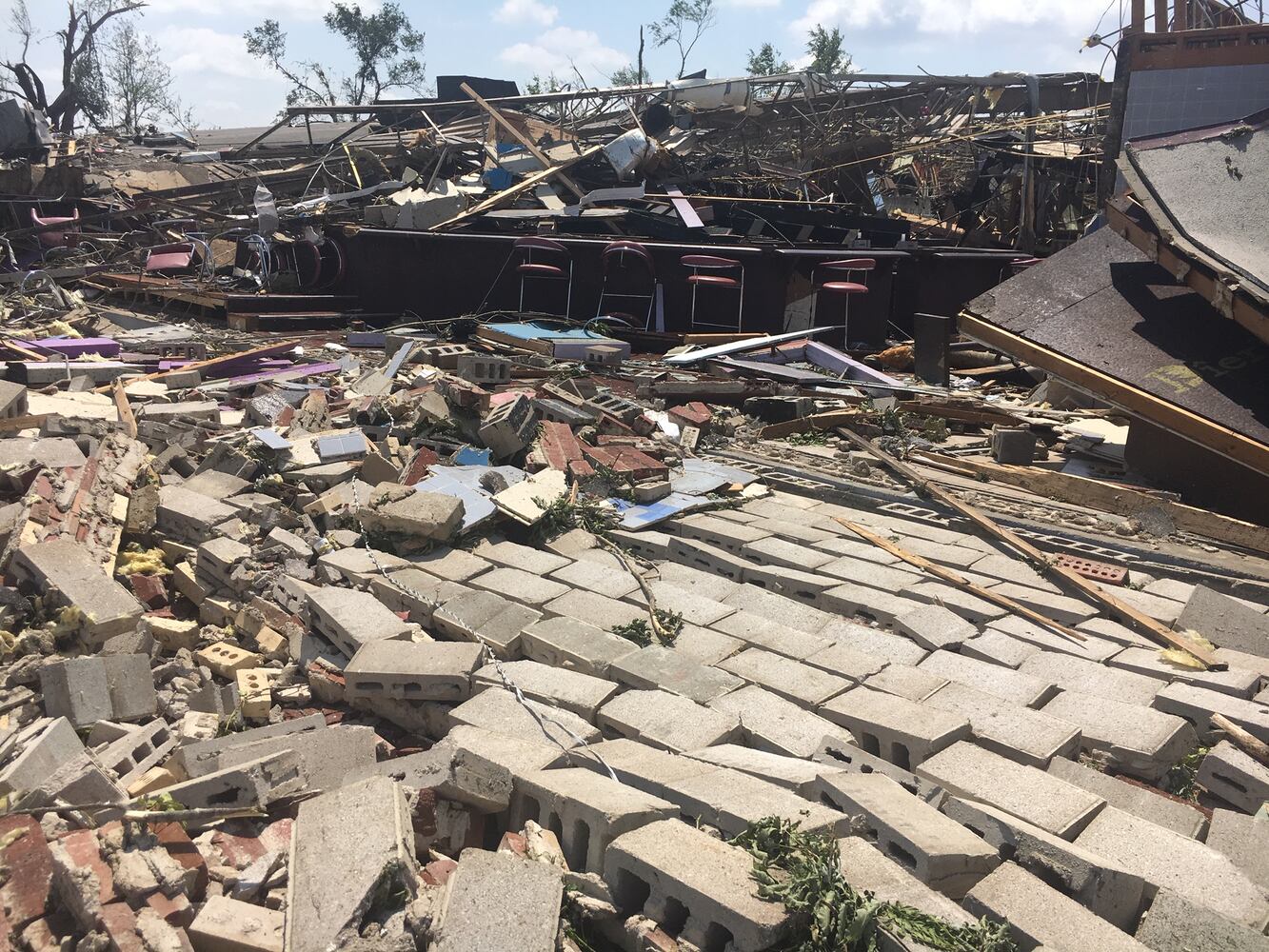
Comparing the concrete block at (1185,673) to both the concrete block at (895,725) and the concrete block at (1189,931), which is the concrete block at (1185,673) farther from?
the concrete block at (1189,931)

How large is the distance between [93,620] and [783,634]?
132 inches

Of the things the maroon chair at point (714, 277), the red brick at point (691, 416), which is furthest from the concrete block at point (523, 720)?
the maroon chair at point (714, 277)

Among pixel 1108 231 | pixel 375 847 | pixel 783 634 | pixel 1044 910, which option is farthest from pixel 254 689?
pixel 1108 231

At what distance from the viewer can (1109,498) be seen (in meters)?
7.25

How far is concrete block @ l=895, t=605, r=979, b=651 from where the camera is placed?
512 cm

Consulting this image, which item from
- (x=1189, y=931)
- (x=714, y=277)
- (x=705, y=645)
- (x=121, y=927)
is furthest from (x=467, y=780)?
(x=714, y=277)

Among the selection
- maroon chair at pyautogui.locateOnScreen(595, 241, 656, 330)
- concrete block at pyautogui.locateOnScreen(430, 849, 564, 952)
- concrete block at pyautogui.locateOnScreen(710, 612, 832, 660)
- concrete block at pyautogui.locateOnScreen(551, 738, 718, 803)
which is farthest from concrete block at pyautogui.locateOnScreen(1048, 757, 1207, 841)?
maroon chair at pyautogui.locateOnScreen(595, 241, 656, 330)

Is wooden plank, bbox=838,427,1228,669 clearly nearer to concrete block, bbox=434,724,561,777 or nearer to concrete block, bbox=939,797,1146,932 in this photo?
concrete block, bbox=939,797,1146,932

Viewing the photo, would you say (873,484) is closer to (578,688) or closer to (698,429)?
(698,429)

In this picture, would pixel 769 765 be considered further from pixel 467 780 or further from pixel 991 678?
pixel 991 678

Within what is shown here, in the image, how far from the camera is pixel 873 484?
25.5 ft

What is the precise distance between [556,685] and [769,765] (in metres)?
1.14

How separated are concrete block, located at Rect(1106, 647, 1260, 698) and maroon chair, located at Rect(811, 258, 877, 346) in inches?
325

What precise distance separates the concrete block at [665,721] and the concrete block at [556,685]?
7cm
